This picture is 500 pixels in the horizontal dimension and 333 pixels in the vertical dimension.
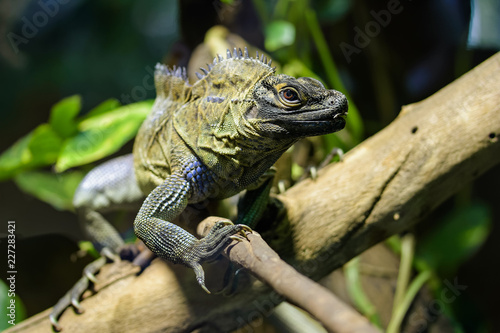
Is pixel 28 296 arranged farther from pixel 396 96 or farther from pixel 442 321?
pixel 396 96

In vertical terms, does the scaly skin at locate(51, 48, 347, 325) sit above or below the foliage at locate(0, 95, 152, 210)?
below

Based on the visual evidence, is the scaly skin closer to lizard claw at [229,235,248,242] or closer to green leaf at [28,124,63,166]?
lizard claw at [229,235,248,242]

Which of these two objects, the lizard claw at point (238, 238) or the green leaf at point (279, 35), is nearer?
the lizard claw at point (238, 238)

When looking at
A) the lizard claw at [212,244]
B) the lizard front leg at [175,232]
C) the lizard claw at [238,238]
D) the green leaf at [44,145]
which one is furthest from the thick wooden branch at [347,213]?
the green leaf at [44,145]

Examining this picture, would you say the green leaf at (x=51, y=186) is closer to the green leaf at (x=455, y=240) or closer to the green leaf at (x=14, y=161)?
the green leaf at (x=14, y=161)

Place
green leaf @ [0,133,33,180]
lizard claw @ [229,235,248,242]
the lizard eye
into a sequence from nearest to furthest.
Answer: lizard claw @ [229,235,248,242] → the lizard eye → green leaf @ [0,133,33,180]

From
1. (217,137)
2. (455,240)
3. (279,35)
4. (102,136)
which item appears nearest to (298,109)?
(217,137)

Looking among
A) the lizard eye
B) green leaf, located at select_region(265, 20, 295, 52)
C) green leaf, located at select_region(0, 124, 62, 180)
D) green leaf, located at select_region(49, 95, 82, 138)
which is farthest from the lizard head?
green leaf, located at select_region(0, 124, 62, 180)
